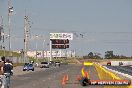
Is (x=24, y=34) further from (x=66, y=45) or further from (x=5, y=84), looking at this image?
(x=5, y=84)

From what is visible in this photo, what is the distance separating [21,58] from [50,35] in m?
28.3

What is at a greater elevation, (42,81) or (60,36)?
(60,36)

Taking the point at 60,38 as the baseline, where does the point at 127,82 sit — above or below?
below

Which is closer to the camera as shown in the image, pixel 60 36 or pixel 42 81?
pixel 42 81

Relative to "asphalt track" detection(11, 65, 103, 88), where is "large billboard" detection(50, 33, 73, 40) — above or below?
above

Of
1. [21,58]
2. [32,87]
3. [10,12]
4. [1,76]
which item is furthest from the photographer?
[21,58]

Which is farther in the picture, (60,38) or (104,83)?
(60,38)

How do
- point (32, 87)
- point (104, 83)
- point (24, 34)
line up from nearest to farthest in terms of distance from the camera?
point (104, 83) → point (32, 87) → point (24, 34)

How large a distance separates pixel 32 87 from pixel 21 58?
4447 inches

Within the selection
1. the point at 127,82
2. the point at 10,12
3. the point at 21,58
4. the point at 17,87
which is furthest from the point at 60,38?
the point at 127,82

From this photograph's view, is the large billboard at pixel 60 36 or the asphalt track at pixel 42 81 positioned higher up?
the large billboard at pixel 60 36

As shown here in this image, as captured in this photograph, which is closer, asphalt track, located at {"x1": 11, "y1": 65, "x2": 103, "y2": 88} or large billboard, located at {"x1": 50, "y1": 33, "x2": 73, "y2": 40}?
asphalt track, located at {"x1": 11, "y1": 65, "x2": 103, "y2": 88}

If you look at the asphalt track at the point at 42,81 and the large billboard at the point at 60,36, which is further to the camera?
the large billboard at the point at 60,36

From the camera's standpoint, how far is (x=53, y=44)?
167125 millimetres
